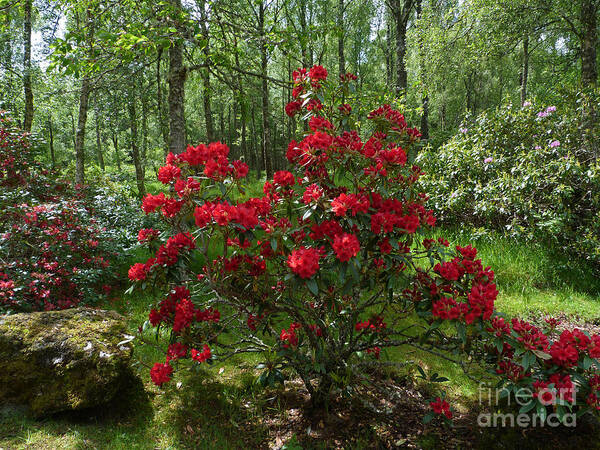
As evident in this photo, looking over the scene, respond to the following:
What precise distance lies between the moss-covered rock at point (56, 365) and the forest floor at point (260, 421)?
0.51 ft

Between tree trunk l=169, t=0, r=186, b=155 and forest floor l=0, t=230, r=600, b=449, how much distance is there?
2601 millimetres

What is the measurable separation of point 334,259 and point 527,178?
4.74 m

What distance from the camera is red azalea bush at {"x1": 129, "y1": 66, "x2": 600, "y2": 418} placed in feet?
5.82

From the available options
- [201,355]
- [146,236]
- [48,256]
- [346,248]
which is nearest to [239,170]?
[146,236]

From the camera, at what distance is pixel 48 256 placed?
4035 millimetres

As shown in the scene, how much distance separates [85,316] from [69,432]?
954mm

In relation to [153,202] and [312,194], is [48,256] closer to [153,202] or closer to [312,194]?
[153,202]

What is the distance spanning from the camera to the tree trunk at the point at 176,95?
428cm

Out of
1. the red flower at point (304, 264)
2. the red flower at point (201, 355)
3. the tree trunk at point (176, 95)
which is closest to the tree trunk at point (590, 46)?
the tree trunk at point (176, 95)

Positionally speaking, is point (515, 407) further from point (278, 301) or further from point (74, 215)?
point (74, 215)

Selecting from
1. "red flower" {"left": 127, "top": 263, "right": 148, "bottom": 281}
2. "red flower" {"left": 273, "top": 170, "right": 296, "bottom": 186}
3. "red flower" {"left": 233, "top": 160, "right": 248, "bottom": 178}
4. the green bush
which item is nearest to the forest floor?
"red flower" {"left": 127, "top": 263, "right": 148, "bottom": 281}

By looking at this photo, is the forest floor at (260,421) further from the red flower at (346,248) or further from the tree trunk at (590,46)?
the tree trunk at (590,46)

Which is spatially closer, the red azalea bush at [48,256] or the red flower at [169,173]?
the red flower at [169,173]

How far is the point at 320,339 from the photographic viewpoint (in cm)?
244
